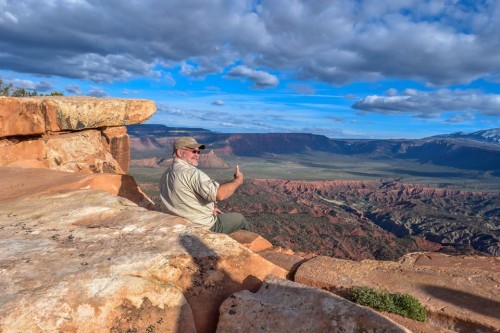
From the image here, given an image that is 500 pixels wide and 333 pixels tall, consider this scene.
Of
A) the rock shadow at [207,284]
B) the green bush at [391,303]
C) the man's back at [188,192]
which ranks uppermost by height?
the man's back at [188,192]

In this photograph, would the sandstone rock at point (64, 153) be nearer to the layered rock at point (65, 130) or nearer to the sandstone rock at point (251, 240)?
the layered rock at point (65, 130)

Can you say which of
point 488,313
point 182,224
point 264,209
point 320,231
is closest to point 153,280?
point 182,224

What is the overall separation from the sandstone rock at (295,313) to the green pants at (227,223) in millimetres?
3098

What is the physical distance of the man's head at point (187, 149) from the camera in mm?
7266

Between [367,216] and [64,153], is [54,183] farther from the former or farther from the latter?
[367,216]

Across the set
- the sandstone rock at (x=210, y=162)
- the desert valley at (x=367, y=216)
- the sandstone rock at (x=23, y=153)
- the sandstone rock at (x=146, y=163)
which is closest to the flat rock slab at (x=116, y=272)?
the sandstone rock at (x=23, y=153)

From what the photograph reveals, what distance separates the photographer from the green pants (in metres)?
8.02

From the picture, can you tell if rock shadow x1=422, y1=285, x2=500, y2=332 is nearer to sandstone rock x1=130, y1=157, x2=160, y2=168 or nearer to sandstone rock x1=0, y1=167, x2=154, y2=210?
sandstone rock x1=0, y1=167, x2=154, y2=210

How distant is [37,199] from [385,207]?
9513 cm

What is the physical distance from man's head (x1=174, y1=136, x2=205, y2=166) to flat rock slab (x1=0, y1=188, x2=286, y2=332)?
1236 millimetres

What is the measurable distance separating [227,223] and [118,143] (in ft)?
34.2

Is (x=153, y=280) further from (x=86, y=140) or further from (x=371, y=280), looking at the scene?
(x=86, y=140)

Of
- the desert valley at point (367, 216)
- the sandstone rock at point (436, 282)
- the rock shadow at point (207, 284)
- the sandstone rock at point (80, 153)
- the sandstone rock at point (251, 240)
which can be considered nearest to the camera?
the rock shadow at point (207, 284)

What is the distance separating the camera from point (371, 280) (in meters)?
7.64
